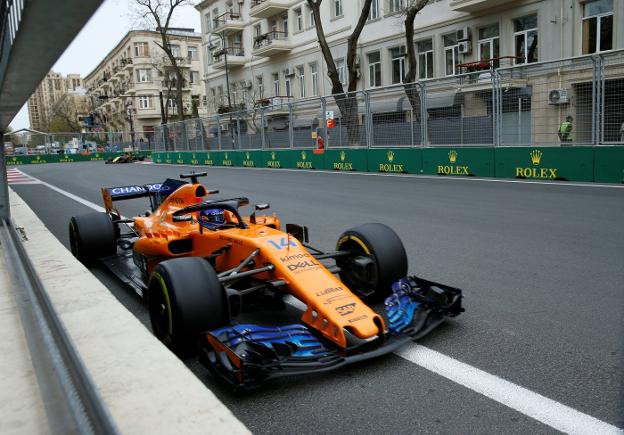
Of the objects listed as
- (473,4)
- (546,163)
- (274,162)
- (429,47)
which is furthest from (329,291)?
(429,47)

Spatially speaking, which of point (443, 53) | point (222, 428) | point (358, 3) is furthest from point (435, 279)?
point (358, 3)

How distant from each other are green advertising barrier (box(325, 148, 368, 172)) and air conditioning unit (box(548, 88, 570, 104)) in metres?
6.10

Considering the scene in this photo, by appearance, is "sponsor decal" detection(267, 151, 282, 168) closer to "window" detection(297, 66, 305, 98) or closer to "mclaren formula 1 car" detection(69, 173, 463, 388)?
"window" detection(297, 66, 305, 98)

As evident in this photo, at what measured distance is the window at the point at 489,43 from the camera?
952 inches

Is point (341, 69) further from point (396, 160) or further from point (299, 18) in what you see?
point (396, 160)

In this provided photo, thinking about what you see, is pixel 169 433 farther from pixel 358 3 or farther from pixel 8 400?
pixel 358 3

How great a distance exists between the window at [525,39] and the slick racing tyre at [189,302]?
885 inches

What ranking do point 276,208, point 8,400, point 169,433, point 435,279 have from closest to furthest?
point 169,433, point 8,400, point 435,279, point 276,208

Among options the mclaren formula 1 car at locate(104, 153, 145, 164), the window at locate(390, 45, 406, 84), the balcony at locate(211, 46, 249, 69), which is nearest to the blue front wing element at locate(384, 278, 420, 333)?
the window at locate(390, 45, 406, 84)

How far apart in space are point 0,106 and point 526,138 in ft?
33.9

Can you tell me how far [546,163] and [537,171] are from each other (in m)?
0.27

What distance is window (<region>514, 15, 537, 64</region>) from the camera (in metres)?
22.8

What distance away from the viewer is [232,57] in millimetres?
43438

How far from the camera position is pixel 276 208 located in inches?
383
